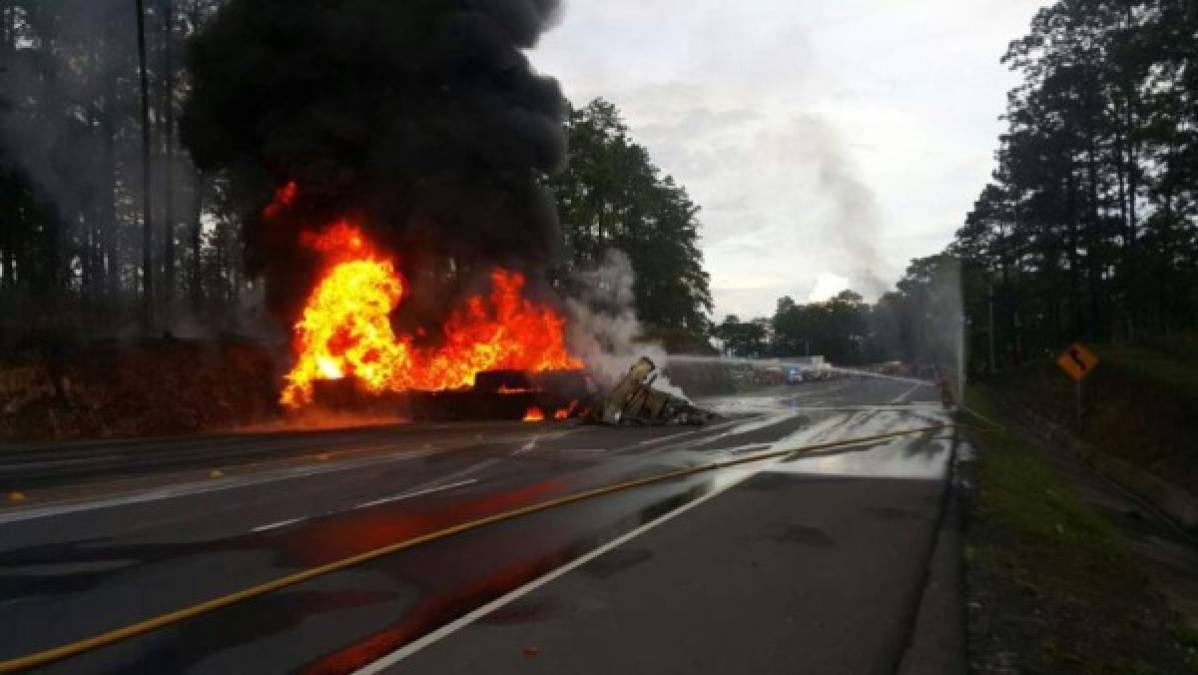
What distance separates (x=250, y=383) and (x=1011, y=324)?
52.9m

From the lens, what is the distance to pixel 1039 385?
127ft

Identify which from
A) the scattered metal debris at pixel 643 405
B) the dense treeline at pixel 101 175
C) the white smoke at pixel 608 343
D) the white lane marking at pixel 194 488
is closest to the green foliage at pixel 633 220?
the dense treeline at pixel 101 175

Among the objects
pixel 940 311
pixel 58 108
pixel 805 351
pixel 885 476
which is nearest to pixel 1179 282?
pixel 885 476

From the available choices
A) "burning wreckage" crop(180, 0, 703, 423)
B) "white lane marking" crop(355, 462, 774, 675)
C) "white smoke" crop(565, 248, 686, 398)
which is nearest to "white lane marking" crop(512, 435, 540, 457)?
"white smoke" crop(565, 248, 686, 398)

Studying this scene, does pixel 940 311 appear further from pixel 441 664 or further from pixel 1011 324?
pixel 441 664

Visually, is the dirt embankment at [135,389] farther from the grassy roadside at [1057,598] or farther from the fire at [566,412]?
the grassy roadside at [1057,598]

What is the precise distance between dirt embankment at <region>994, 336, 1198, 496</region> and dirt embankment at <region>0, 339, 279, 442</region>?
2320 centimetres

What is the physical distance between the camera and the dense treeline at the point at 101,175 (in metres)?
29.3

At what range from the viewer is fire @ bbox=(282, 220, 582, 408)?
28.2 meters

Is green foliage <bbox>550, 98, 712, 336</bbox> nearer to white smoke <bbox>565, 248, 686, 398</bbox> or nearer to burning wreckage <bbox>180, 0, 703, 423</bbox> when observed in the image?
white smoke <bbox>565, 248, 686, 398</bbox>

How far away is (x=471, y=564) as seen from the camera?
7367 millimetres

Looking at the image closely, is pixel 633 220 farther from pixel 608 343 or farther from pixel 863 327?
pixel 863 327

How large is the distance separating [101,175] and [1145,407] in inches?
1387

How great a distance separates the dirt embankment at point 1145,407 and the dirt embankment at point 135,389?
23202 mm
